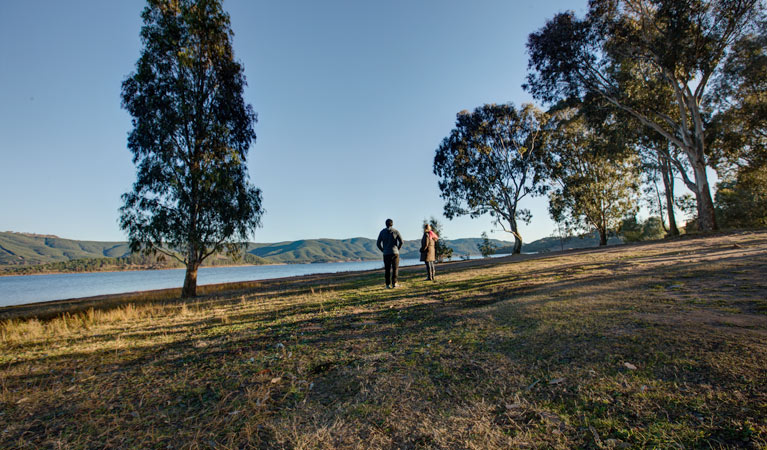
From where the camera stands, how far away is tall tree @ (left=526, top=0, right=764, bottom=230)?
56.5 ft

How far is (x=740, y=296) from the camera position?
4297 millimetres

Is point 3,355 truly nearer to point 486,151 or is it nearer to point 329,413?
point 329,413

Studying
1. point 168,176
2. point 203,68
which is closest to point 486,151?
point 203,68

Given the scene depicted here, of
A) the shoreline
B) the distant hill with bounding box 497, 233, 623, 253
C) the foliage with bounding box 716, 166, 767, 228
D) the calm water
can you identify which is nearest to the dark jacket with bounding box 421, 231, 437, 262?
the shoreline

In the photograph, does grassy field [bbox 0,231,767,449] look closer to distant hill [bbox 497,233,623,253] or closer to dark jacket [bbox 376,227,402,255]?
dark jacket [bbox 376,227,402,255]

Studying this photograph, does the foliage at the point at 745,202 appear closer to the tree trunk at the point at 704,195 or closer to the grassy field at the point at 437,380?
the tree trunk at the point at 704,195

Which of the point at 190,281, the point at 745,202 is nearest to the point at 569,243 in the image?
the point at 745,202

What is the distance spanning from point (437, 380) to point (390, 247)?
679 centimetres

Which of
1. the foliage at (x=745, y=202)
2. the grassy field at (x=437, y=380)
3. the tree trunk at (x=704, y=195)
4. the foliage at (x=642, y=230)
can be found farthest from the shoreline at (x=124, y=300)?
the foliage at (x=642, y=230)

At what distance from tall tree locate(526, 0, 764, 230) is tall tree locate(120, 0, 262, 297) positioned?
20421 mm

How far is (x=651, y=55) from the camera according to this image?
736 inches

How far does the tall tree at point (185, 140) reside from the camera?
47.8 ft

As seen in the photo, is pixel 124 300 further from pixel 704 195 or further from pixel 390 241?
pixel 704 195

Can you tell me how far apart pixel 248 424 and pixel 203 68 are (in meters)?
18.7
